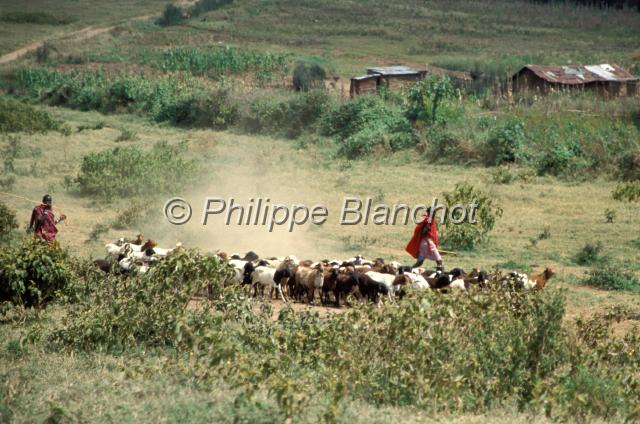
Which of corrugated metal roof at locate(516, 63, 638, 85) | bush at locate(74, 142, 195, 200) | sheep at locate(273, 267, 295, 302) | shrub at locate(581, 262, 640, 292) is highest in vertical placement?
corrugated metal roof at locate(516, 63, 638, 85)

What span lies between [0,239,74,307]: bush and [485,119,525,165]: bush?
13.7 meters

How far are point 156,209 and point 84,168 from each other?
278 cm

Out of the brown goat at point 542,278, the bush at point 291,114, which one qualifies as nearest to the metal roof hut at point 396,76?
the bush at point 291,114

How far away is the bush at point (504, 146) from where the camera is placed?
923 inches

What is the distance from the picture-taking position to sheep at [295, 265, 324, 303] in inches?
518

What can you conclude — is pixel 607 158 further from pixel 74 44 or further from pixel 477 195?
pixel 74 44

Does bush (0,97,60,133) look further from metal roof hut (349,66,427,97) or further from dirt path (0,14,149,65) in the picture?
dirt path (0,14,149,65)

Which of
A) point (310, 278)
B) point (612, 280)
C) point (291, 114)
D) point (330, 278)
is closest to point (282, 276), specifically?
point (310, 278)

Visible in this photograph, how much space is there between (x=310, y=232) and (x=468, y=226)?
2.86 m

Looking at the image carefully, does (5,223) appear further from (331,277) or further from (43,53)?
(43,53)

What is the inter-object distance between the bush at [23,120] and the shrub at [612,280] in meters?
17.0

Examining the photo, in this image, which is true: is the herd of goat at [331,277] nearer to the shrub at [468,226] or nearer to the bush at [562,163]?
the shrub at [468,226]

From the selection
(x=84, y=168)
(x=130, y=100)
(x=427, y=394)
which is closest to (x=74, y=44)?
(x=130, y=100)

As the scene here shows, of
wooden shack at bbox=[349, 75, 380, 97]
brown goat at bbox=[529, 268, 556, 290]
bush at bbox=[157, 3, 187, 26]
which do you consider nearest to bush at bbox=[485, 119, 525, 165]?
wooden shack at bbox=[349, 75, 380, 97]
